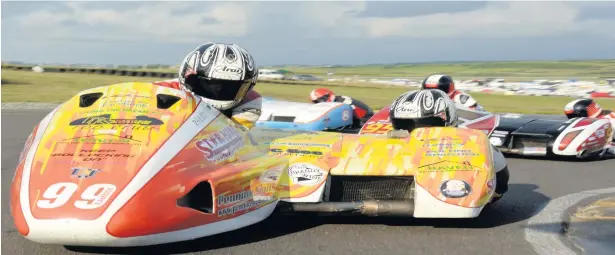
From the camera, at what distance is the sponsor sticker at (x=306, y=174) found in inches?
192

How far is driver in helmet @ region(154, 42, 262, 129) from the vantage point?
542cm

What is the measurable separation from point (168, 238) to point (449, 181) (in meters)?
2.09

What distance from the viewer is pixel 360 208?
4750 mm

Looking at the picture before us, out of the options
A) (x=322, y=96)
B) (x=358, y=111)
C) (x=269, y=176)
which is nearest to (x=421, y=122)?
(x=269, y=176)

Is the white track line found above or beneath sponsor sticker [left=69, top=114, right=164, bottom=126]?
beneath

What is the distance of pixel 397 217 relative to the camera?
16.9 feet

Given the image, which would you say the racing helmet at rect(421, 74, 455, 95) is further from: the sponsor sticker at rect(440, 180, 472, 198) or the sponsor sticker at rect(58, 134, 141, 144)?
the sponsor sticker at rect(58, 134, 141, 144)

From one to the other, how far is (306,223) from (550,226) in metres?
1.89

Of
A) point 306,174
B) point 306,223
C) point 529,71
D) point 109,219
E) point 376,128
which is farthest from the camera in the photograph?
point 529,71

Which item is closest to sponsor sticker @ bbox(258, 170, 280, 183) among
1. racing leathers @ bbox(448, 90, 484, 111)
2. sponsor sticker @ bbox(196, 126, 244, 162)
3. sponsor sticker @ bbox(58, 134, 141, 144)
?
sponsor sticker @ bbox(196, 126, 244, 162)

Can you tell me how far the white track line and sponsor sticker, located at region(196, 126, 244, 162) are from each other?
2.17 meters

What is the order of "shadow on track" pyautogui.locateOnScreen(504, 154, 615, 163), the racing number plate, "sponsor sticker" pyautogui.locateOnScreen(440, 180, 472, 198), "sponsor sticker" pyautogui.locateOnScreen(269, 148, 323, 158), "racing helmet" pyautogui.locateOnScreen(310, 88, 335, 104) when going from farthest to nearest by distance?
"racing helmet" pyautogui.locateOnScreen(310, 88, 335, 104) < the racing number plate < "shadow on track" pyautogui.locateOnScreen(504, 154, 615, 163) < "sponsor sticker" pyautogui.locateOnScreen(269, 148, 323, 158) < "sponsor sticker" pyautogui.locateOnScreen(440, 180, 472, 198)

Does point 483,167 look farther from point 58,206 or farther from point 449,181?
point 58,206

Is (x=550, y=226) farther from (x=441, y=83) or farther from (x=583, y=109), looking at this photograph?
(x=441, y=83)
